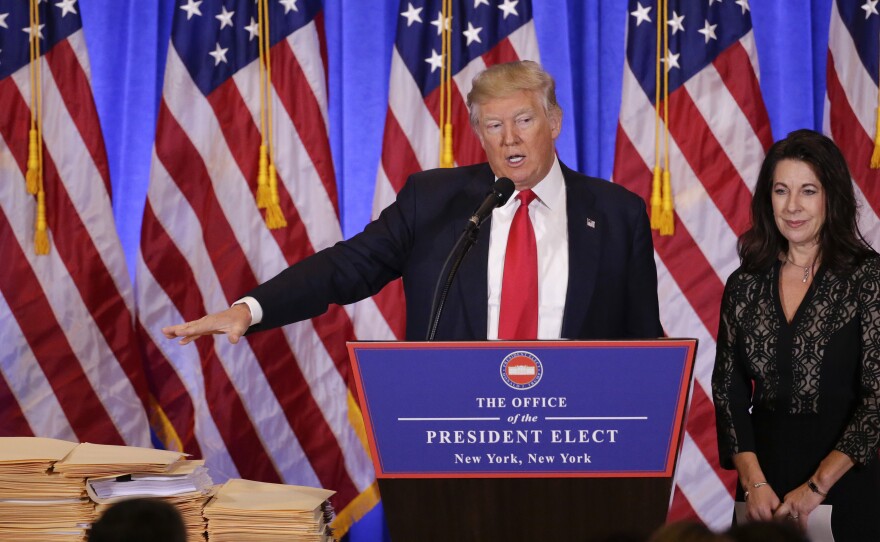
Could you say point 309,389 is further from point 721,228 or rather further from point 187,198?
point 721,228

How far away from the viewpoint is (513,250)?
261cm

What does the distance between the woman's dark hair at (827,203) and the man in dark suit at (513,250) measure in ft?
1.03

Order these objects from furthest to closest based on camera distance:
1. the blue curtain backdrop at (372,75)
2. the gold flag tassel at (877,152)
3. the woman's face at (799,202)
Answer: the blue curtain backdrop at (372,75), the gold flag tassel at (877,152), the woman's face at (799,202)

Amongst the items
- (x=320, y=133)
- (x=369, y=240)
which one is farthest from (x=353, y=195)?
(x=369, y=240)

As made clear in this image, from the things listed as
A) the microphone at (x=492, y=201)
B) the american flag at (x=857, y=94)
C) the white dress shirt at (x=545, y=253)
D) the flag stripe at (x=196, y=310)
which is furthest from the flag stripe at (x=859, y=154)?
the flag stripe at (x=196, y=310)

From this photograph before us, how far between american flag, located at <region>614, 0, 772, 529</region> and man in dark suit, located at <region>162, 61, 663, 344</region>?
164cm

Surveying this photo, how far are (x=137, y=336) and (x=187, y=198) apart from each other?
622mm

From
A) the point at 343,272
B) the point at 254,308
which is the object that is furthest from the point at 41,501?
the point at 343,272

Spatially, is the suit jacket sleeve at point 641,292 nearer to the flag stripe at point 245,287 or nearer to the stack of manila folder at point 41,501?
the stack of manila folder at point 41,501

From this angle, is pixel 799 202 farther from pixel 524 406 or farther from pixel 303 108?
pixel 303 108

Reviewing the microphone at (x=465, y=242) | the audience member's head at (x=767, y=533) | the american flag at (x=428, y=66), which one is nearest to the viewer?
the audience member's head at (x=767, y=533)

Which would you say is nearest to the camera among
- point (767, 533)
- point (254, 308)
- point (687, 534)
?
point (687, 534)

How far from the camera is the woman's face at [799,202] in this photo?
267cm

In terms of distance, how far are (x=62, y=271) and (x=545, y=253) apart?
8.10 ft
